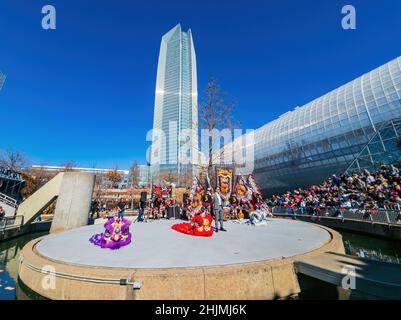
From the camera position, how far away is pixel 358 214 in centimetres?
1598

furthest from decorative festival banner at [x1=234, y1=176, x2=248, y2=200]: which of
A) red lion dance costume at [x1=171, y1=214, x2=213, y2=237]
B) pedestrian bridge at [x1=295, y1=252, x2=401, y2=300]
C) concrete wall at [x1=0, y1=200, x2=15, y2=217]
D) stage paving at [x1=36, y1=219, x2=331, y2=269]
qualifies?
concrete wall at [x1=0, y1=200, x2=15, y2=217]

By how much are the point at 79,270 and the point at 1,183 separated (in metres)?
39.4

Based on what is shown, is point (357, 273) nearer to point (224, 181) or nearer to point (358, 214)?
point (224, 181)

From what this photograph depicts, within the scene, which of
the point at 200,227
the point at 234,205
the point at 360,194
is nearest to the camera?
the point at 200,227

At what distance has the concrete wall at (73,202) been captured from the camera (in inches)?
567

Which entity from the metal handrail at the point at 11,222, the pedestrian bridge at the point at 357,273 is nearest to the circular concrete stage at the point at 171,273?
the pedestrian bridge at the point at 357,273

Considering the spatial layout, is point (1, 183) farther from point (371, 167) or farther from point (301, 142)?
point (301, 142)

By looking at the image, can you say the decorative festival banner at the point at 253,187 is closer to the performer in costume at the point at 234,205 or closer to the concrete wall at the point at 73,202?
the performer in costume at the point at 234,205

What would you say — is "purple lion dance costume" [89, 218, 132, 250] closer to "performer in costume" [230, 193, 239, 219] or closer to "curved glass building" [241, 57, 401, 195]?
"performer in costume" [230, 193, 239, 219]

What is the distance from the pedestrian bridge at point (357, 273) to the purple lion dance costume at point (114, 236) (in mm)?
5906

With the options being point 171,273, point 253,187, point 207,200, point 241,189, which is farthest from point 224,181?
point 171,273

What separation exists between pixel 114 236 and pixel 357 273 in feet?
23.8

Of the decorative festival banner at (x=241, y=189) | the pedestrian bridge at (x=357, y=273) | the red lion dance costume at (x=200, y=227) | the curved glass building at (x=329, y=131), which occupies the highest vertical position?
the curved glass building at (x=329, y=131)

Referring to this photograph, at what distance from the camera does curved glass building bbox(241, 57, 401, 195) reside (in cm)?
3550
